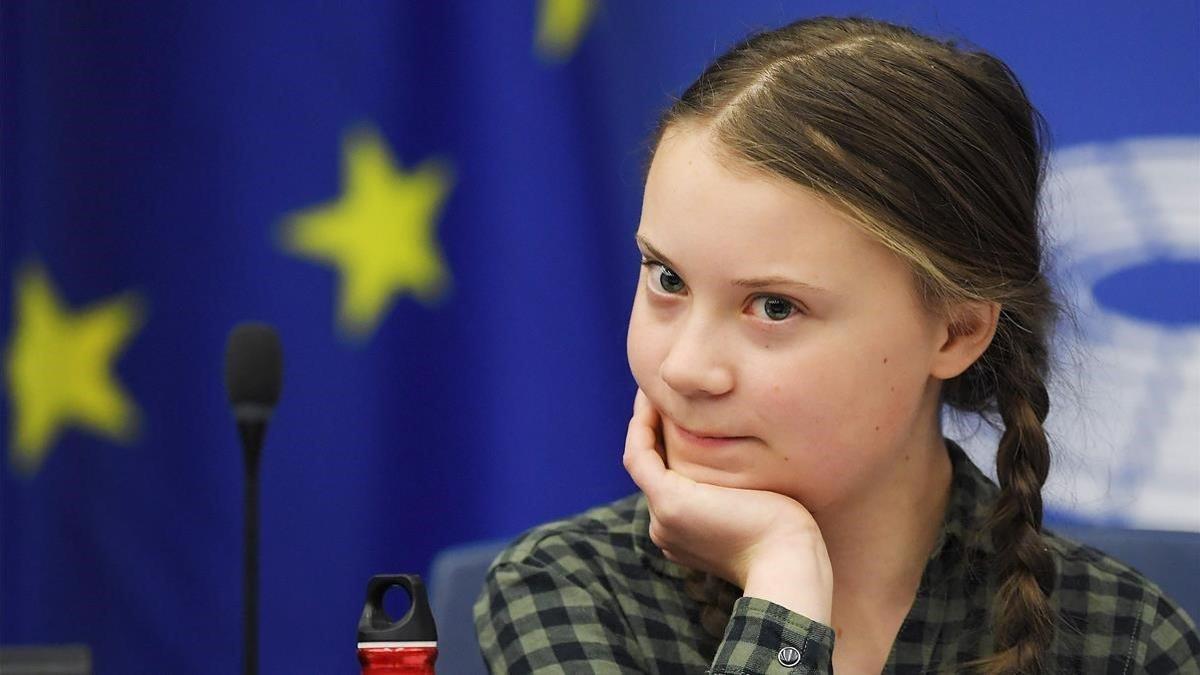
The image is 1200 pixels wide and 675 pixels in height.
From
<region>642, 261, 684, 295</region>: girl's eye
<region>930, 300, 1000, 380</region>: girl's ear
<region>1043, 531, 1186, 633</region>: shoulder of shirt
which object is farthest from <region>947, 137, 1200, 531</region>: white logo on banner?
<region>642, 261, 684, 295</region>: girl's eye

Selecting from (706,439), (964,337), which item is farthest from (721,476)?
(964,337)

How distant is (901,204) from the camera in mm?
1141

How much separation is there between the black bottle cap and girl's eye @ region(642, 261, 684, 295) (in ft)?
1.10

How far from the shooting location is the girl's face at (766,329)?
1106 mm

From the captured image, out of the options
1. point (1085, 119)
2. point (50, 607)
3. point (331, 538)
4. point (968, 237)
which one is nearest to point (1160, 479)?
point (1085, 119)

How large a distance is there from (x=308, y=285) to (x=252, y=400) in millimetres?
1080

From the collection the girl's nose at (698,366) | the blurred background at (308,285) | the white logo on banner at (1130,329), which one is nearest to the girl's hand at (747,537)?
the girl's nose at (698,366)

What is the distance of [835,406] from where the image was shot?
1.13 meters

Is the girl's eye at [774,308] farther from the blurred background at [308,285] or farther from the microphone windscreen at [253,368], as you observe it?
the blurred background at [308,285]

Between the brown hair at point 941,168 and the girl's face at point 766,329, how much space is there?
0.10 ft

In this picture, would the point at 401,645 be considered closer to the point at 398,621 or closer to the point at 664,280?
the point at 398,621

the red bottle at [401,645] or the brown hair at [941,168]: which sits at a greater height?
the brown hair at [941,168]

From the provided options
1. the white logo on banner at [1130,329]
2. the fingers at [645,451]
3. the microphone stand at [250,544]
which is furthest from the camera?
the white logo on banner at [1130,329]

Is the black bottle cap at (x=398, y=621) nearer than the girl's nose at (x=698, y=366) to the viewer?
Yes
